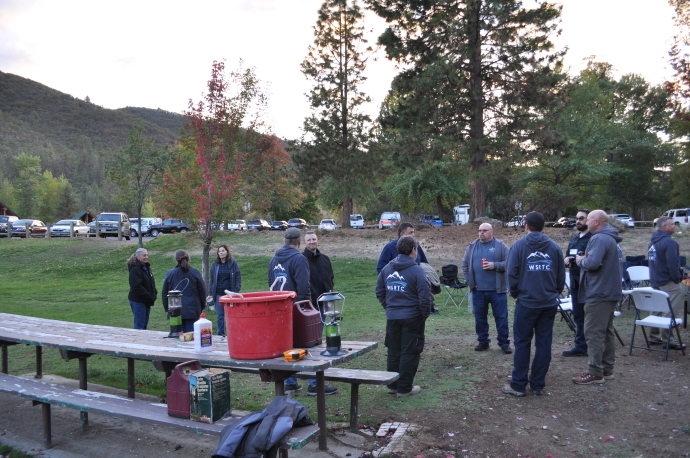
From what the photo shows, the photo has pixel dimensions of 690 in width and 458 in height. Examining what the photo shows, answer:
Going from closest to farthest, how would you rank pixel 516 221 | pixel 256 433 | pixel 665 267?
1. pixel 256 433
2. pixel 665 267
3. pixel 516 221

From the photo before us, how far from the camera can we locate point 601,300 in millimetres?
5637

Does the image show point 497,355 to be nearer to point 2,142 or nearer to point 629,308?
point 629,308

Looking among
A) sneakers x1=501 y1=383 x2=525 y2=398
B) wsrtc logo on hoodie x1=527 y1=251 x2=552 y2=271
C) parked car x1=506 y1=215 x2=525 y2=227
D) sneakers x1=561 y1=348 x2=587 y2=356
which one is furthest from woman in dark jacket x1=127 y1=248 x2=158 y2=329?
parked car x1=506 y1=215 x2=525 y2=227

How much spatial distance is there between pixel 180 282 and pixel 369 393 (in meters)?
3.64

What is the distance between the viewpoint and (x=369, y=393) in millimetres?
5684

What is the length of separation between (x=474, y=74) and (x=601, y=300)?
1723 cm

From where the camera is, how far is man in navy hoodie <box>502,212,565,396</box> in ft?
17.3

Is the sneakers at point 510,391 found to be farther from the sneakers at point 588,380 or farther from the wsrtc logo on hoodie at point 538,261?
the wsrtc logo on hoodie at point 538,261

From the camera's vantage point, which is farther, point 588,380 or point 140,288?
point 140,288

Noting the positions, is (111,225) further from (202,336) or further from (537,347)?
(537,347)

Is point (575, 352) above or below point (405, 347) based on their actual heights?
below

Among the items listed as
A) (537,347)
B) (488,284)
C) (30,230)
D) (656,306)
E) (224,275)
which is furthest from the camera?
(30,230)

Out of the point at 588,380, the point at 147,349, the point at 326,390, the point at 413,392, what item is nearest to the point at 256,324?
the point at 147,349

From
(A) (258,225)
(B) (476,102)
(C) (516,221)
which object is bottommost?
(A) (258,225)
